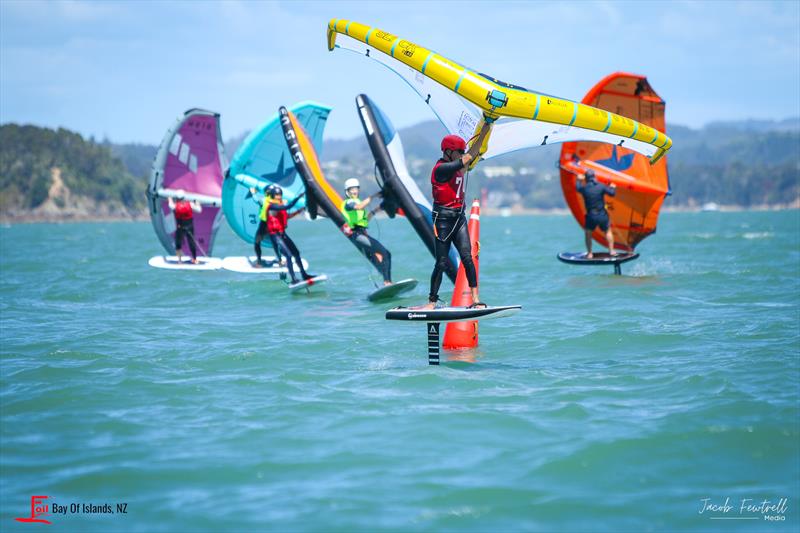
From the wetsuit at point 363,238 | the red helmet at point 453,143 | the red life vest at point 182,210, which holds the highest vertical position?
the red helmet at point 453,143

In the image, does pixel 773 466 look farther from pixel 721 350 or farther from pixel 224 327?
pixel 224 327

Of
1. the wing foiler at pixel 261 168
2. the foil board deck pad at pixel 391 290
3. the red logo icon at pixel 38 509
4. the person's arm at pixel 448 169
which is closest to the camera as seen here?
the red logo icon at pixel 38 509

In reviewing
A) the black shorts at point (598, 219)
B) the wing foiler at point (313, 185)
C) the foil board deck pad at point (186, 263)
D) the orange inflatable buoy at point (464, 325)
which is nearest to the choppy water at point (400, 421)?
the orange inflatable buoy at point (464, 325)

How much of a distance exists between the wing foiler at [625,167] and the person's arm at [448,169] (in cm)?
1375

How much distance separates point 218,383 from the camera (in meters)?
10.9

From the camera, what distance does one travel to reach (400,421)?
9.08m

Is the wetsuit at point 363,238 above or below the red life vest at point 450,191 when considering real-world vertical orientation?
below

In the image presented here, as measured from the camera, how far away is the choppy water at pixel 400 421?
7117 mm

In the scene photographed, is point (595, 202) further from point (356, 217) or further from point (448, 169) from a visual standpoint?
point (448, 169)

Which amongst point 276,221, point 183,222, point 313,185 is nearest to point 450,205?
point 276,221

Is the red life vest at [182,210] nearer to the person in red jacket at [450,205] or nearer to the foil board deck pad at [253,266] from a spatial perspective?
the foil board deck pad at [253,266]

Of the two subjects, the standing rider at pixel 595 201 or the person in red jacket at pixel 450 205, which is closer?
the person in red jacket at pixel 450 205

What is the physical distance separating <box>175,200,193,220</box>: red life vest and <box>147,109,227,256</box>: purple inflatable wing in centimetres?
93

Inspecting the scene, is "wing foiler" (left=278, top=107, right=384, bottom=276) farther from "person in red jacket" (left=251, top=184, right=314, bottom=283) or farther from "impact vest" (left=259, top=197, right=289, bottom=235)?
"impact vest" (left=259, top=197, right=289, bottom=235)
